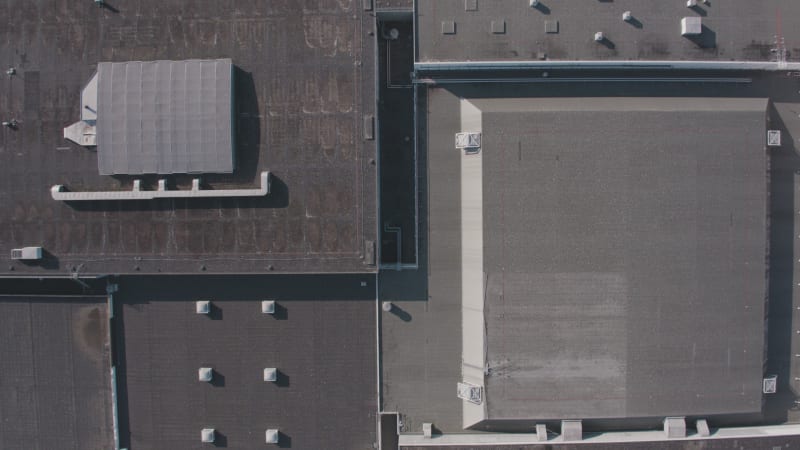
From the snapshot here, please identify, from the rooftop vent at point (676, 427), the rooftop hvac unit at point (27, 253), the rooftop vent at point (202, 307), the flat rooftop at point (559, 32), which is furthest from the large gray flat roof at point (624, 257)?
the rooftop hvac unit at point (27, 253)

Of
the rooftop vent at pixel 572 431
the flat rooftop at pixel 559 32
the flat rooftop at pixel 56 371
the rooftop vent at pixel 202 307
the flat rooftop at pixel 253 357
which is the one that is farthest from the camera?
the flat rooftop at pixel 56 371

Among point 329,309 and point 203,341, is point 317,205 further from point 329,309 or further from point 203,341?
point 203,341

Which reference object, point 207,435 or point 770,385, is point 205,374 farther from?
point 770,385

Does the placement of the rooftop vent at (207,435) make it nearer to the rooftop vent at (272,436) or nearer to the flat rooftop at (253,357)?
the flat rooftop at (253,357)

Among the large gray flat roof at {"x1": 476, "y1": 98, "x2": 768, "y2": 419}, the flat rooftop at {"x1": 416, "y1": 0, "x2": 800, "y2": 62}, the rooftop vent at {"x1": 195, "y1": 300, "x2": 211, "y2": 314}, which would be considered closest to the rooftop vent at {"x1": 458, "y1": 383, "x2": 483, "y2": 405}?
the large gray flat roof at {"x1": 476, "y1": 98, "x2": 768, "y2": 419}

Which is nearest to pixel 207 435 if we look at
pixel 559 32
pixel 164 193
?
pixel 164 193

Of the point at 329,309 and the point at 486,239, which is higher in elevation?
the point at 486,239

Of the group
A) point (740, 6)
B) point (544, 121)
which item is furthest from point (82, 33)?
point (740, 6)
